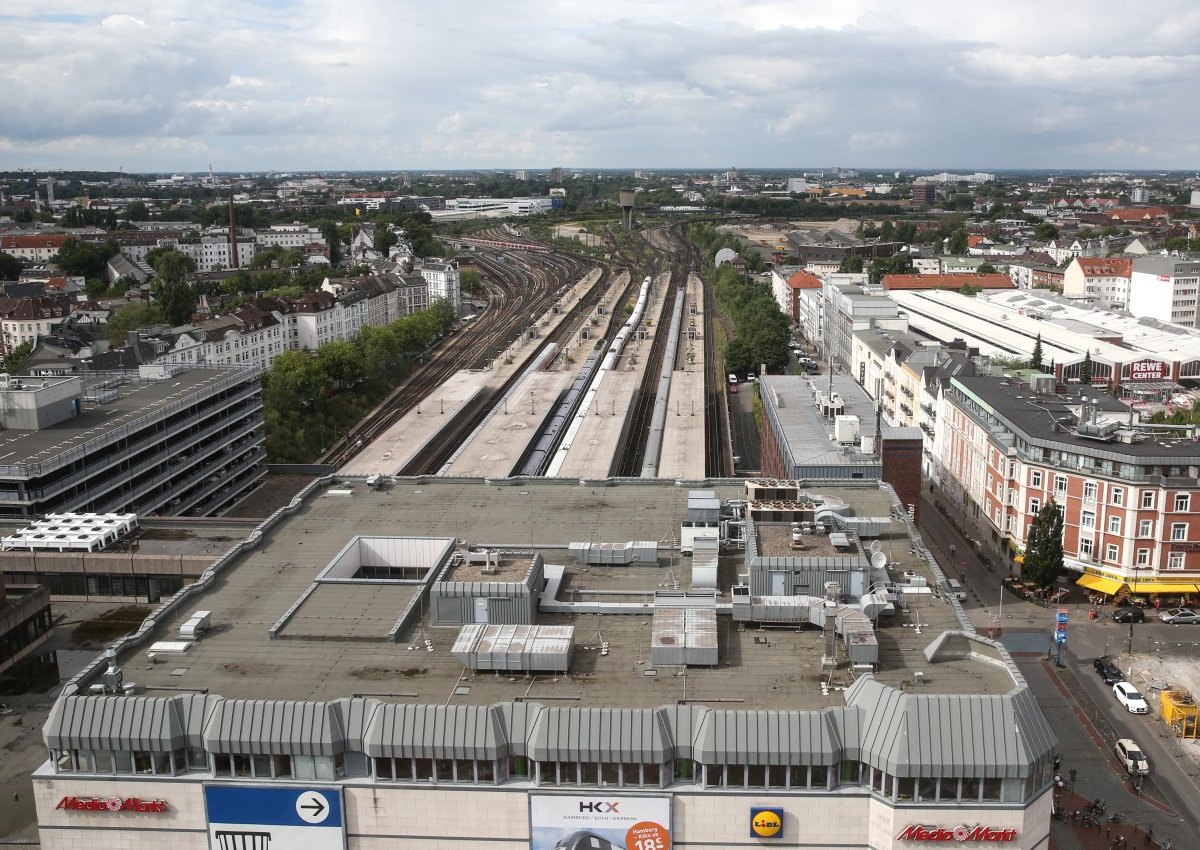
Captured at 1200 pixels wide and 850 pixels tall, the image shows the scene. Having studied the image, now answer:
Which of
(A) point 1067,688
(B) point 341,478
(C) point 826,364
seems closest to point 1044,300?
(C) point 826,364

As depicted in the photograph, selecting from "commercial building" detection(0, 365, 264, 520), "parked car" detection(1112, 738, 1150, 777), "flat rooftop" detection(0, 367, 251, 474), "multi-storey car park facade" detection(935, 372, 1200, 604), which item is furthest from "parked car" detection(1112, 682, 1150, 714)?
"flat rooftop" detection(0, 367, 251, 474)

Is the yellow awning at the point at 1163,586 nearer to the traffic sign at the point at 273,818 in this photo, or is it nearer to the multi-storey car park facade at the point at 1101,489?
the multi-storey car park facade at the point at 1101,489

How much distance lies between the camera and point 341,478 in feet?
176

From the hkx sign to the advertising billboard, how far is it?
9.94 m

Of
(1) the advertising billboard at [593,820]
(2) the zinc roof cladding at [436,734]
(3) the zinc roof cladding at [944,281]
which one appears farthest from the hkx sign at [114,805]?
(3) the zinc roof cladding at [944,281]

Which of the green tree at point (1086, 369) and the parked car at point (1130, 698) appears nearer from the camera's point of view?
the parked car at point (1130, 698)

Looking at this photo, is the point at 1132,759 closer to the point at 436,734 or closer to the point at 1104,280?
the point at 436,734

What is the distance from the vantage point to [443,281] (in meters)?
179

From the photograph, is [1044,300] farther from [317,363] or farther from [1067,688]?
[1067,688]

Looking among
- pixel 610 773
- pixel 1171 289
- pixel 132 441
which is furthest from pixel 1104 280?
pixel 610 773

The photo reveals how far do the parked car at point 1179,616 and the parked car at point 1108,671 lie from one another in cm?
719

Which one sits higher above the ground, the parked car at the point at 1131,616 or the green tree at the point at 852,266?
the green tree at the point at 852,266

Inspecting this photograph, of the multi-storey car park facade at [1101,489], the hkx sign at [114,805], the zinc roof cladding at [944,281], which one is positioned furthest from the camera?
the zinc roof cladding at [944,281]

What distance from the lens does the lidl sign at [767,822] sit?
28.0 m
